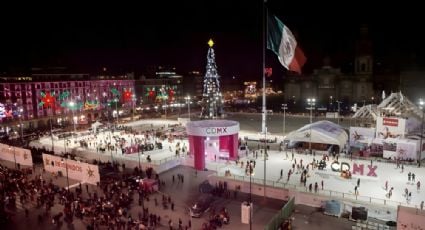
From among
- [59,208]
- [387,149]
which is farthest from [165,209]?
[387,149]

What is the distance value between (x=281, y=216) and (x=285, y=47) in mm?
11790

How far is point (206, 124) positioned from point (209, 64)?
15.5m

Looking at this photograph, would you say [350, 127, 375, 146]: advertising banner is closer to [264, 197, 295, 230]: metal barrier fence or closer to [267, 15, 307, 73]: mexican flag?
[264, 197, 295, 230]: metal barrier fence

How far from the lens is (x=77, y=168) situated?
27.3m

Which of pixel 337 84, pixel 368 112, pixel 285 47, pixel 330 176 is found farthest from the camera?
pixel 337 84

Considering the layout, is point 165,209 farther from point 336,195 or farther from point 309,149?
point 309,149

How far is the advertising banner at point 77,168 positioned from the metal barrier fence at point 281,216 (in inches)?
523

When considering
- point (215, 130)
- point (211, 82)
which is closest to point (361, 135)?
point (215, 130)

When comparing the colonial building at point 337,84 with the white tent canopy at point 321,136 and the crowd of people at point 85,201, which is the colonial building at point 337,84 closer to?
the white tent canopy at point 321,136

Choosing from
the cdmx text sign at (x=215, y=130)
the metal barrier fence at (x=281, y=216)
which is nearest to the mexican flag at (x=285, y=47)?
the metal barrier fence at (x=281, y=216)

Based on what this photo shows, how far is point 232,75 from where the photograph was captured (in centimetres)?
17688

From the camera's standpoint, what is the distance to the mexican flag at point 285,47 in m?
24.6

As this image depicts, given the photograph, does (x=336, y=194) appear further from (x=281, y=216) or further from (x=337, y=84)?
(x=337, y=84)

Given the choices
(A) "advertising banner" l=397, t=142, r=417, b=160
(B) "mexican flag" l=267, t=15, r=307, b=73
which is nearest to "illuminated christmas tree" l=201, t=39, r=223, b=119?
(B) "mexican flag" l=267, t=15, r=307, b=73
